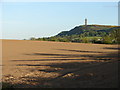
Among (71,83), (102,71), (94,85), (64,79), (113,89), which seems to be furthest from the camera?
(102,71)

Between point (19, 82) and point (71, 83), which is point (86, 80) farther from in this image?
point (19, 82)

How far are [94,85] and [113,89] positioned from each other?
854mm

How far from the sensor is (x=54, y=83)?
31.2ft

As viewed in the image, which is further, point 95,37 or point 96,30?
point 96,30

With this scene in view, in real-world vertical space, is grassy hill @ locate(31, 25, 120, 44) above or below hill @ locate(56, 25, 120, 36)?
below

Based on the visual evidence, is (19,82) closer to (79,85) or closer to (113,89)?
(79,85)

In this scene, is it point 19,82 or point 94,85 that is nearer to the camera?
point 94,85

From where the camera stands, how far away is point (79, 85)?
8758mm

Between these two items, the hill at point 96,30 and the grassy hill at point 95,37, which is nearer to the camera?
the grassy hill at point 95,37

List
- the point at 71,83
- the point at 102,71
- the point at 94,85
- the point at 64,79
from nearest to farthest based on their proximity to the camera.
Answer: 1. the point at 94,85
2. the point at 71,83
3. the point at 64,79
4. the point at 102,71

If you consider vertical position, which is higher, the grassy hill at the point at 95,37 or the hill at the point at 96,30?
the hill at the point at 96,30

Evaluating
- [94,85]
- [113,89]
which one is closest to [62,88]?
[94,85]

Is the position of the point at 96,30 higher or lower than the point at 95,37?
higher

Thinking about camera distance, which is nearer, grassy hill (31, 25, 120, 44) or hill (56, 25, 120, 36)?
grassy hill (31, 25, 120, 44)
